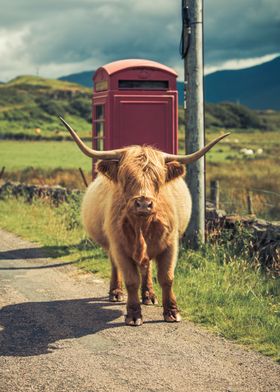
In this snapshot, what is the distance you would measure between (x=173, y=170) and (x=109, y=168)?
0.56m

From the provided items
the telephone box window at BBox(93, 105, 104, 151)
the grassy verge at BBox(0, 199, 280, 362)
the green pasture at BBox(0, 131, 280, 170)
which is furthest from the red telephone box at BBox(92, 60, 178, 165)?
the green pasture at BBox(0, 131, 280, 170)

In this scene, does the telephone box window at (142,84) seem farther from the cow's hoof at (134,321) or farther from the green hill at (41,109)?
the green hill at (41,109)

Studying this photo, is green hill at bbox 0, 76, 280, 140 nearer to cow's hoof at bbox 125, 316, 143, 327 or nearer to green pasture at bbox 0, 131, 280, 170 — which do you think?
green pasture at bbox 0, 131, 280, 170

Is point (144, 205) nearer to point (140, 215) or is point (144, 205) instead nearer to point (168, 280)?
point (140, 215)

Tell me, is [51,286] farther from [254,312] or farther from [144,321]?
[254,312]

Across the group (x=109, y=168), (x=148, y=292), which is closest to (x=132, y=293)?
(x=148, y=292)

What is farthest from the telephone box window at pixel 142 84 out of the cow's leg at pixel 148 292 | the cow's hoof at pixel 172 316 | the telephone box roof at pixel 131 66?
the cow's hoof at pixel 172 316

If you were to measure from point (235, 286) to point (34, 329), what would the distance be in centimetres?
220

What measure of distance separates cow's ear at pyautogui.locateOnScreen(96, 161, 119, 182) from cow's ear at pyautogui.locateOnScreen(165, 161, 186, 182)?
0.44 metres

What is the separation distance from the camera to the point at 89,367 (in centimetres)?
468

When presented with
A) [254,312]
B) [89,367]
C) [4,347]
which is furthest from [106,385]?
[254,312]

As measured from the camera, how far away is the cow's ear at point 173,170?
19.2ft

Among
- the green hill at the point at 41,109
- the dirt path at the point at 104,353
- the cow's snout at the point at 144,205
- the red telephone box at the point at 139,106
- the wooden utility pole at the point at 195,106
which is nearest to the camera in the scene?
the dirt path at the point at 104,353

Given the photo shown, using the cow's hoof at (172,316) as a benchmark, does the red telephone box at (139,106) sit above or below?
above
